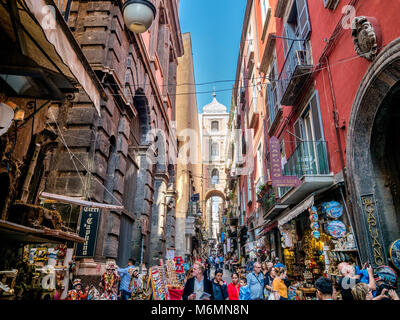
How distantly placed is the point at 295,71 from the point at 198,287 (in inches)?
285

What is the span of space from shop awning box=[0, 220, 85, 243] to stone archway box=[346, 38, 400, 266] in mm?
6127

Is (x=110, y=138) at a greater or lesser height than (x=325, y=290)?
greater

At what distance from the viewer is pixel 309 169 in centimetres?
851

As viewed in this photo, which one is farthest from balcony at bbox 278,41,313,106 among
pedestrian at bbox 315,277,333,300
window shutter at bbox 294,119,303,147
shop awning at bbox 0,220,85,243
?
shop awning at bbox 0,220,85,243

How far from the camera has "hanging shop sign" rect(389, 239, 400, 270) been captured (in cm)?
510

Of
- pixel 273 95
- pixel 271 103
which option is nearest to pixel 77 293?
pixel 273 95

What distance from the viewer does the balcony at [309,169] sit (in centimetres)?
751

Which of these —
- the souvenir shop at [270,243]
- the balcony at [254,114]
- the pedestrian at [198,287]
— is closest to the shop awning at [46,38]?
the pedestrian at [198,287]

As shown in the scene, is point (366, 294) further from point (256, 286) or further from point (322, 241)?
point (322, 241)

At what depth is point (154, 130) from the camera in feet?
50.5

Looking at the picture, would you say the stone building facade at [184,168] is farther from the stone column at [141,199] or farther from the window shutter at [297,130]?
the window shutter at [297,130]

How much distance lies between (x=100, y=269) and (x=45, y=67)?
5.32m

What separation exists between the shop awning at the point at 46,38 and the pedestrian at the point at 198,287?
379 cm

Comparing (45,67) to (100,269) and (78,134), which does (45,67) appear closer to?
(78,134)
